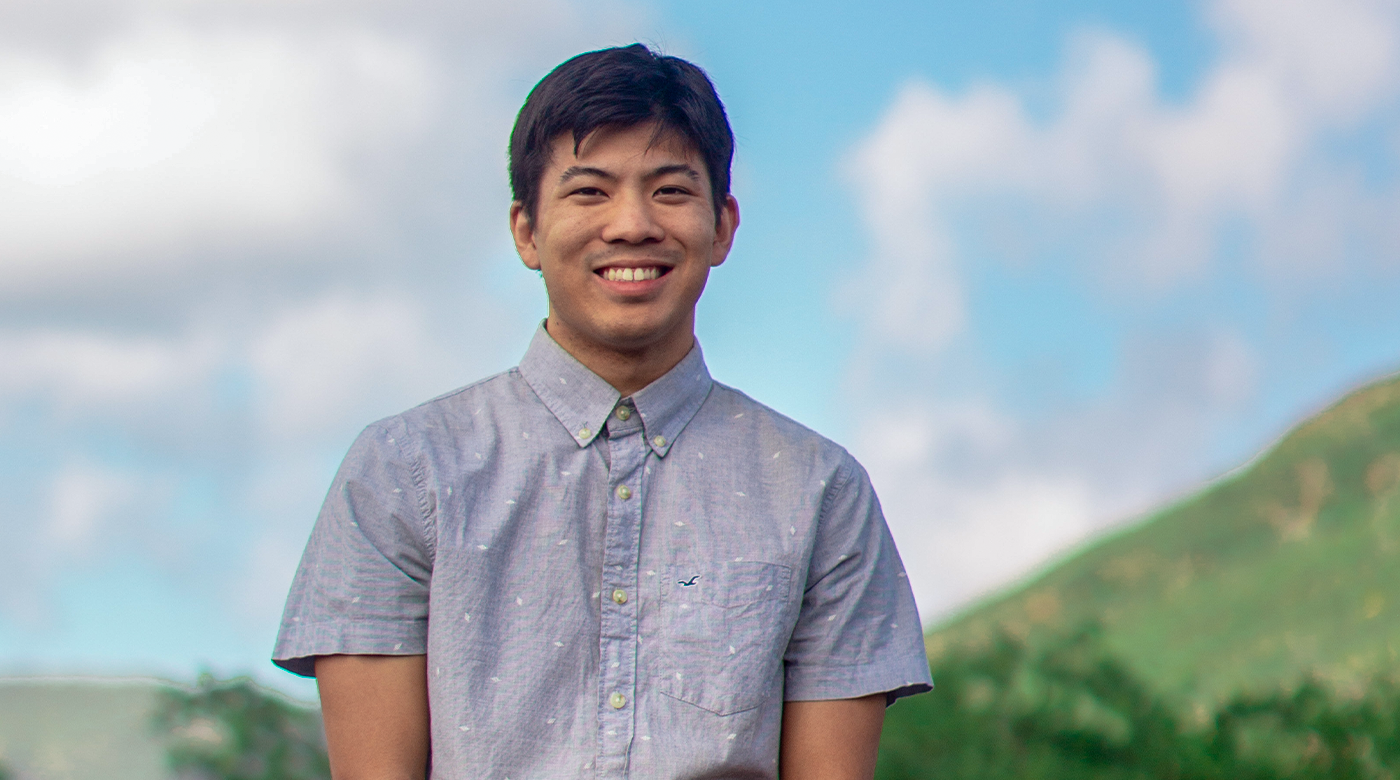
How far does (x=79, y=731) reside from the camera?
6.77 meters

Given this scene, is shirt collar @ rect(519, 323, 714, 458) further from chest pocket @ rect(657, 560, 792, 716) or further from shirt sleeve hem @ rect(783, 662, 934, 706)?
shirt sleeve hem @ rect(783, 662, 934, 706)

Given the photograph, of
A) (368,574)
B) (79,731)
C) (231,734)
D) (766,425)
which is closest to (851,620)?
(766,425)

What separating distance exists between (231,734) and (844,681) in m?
4.44

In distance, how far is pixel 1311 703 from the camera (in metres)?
5.70

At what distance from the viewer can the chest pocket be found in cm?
215

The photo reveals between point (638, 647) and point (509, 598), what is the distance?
21 cm

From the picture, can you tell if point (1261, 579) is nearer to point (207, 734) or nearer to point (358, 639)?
point (207, 734)

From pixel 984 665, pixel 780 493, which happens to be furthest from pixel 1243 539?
pixel 780 493

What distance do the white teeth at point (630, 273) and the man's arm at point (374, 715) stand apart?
667 mm

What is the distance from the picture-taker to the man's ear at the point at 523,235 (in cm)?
233

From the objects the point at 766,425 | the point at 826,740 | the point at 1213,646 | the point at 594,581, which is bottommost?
the point at 826,740

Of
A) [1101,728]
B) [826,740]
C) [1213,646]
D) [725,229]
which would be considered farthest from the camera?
[1213,646]

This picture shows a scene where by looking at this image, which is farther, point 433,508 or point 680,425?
point 680,425

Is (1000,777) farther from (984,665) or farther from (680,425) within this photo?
(680,425)
